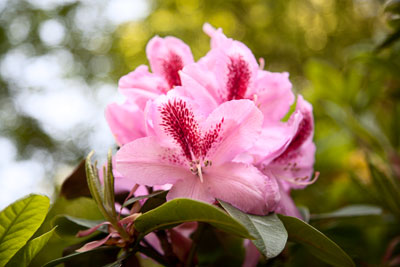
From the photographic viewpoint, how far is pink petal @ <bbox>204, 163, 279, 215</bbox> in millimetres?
467

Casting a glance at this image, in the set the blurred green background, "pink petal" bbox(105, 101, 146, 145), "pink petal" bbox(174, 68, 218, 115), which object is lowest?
the blurred green background

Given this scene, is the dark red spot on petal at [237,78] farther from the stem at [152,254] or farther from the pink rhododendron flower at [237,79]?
the stem at [152,254]

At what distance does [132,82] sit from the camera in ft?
1.87

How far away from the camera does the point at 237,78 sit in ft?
1.83

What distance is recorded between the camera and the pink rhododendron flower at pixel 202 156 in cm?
47

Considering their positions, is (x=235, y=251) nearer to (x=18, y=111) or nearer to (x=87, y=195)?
(x=87, y=195)

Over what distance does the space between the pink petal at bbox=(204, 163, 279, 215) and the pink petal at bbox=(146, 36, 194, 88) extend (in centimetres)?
19

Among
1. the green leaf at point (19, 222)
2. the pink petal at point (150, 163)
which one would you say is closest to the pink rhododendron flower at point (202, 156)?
the pink petal at point (150, 163)

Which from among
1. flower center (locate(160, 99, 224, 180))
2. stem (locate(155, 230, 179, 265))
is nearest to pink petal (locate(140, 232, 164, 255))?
stem (locate(155, 230, 179, 265))

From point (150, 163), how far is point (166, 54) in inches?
8.0

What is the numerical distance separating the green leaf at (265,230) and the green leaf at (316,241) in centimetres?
3

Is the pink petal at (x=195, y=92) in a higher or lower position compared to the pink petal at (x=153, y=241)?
higher

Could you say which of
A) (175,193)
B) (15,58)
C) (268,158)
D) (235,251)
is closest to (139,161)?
(175,193)

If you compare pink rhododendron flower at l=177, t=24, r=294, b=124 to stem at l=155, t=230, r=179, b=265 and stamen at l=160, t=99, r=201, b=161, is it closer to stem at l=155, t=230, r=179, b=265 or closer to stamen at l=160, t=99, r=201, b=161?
stamen at l=160, t=99, r=201, b=161
